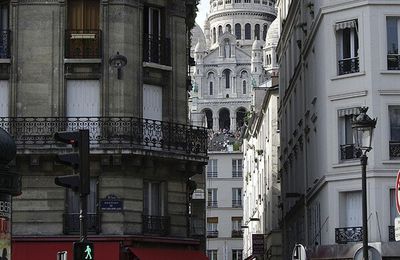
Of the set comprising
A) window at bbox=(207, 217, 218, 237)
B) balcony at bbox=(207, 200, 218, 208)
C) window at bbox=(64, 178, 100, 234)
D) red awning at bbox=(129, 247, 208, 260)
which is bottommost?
window at bbox=(207, 217, 218, 237)

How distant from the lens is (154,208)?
39.6 meters

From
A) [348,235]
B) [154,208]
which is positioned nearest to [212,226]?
[348,235]

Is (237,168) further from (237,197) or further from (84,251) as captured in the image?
(84,251)

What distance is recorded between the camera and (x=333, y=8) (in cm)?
4391

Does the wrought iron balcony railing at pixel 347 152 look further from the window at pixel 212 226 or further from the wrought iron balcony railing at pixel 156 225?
the window at pixel 212 226

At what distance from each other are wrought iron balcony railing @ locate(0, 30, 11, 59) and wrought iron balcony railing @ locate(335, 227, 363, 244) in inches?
494

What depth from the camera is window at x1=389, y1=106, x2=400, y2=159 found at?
42000mm

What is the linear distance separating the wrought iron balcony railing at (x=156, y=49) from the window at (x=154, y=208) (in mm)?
3800

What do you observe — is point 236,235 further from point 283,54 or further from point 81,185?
point 81,185

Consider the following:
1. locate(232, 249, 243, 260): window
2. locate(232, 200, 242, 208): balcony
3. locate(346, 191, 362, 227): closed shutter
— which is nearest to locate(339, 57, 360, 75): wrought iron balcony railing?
locate(346, 191, 362, 227): closed shutter

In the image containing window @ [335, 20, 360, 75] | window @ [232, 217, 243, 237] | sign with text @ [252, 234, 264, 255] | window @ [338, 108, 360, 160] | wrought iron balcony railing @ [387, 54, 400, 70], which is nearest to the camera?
wrought iron balcony railing @ [387, 54, 400, 70]

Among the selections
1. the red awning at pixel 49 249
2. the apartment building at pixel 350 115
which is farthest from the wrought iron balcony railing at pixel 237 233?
the red awning at pixel 49 249

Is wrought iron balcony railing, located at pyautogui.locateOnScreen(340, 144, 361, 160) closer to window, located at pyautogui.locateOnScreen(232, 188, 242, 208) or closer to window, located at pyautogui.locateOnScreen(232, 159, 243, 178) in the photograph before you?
window, located at pyautogui.locateOnScreen(232, 188, 242, 208)

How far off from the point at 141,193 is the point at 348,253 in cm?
771
